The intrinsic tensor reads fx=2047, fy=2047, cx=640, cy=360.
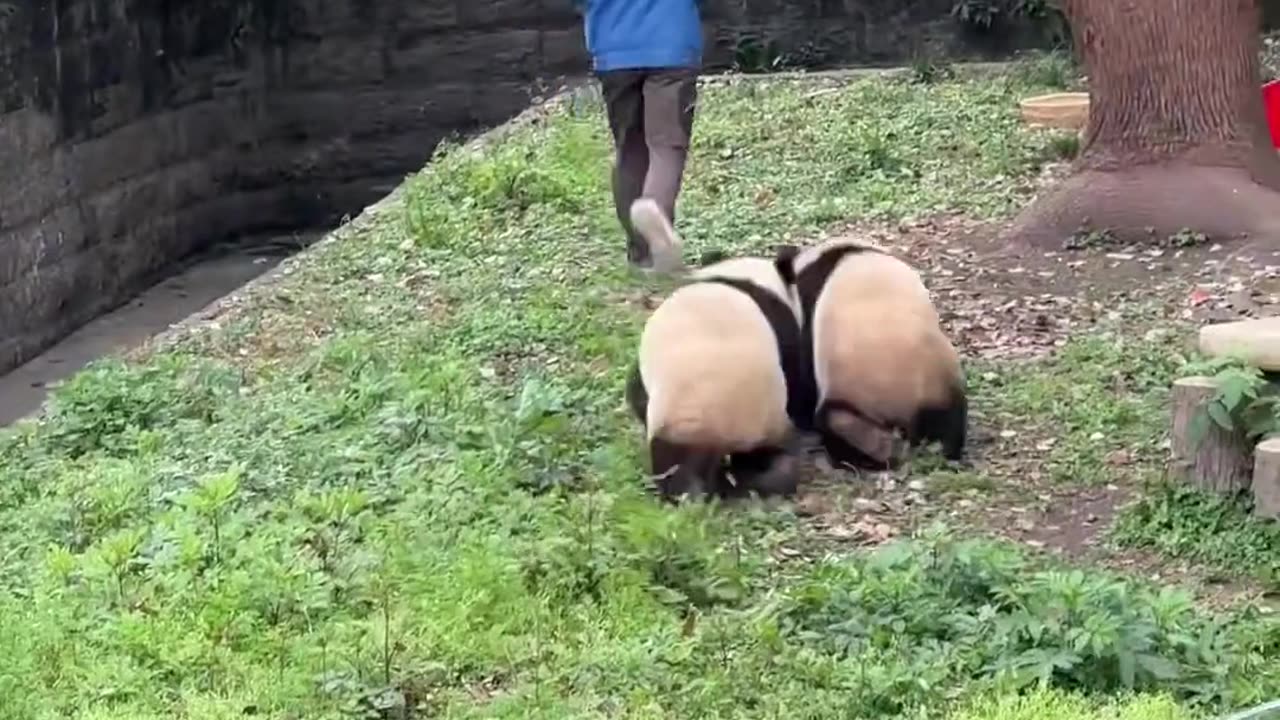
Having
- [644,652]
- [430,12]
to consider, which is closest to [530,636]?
[644,652]

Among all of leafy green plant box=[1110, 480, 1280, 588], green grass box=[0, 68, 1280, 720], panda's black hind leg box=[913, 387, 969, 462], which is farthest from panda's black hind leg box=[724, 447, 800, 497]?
leafy green plant box=[1110, 480, 1280, 588]

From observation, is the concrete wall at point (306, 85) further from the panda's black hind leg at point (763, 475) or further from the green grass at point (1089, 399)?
the panda's black hind leg at point (763, 475)

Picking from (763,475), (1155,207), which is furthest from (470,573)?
(1155,207)

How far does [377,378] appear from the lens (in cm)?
636

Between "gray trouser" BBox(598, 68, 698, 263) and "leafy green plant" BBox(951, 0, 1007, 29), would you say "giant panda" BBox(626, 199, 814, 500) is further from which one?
"leafy green plant" BBox(951, 0, 1007, 29)

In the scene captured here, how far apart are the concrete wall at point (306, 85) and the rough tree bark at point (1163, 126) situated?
6.21 m

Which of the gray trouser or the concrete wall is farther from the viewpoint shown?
the concrete wall

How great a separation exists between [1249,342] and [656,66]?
10.0 ft

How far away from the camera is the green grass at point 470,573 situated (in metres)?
4.03

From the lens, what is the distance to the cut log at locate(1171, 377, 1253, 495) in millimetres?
5062

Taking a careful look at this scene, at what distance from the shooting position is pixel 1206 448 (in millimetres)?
5117

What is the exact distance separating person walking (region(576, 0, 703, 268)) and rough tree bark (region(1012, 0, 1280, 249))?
5.11 feet

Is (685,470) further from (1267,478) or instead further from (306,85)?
(306,85)

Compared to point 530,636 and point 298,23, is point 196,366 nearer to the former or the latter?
point 530,636
